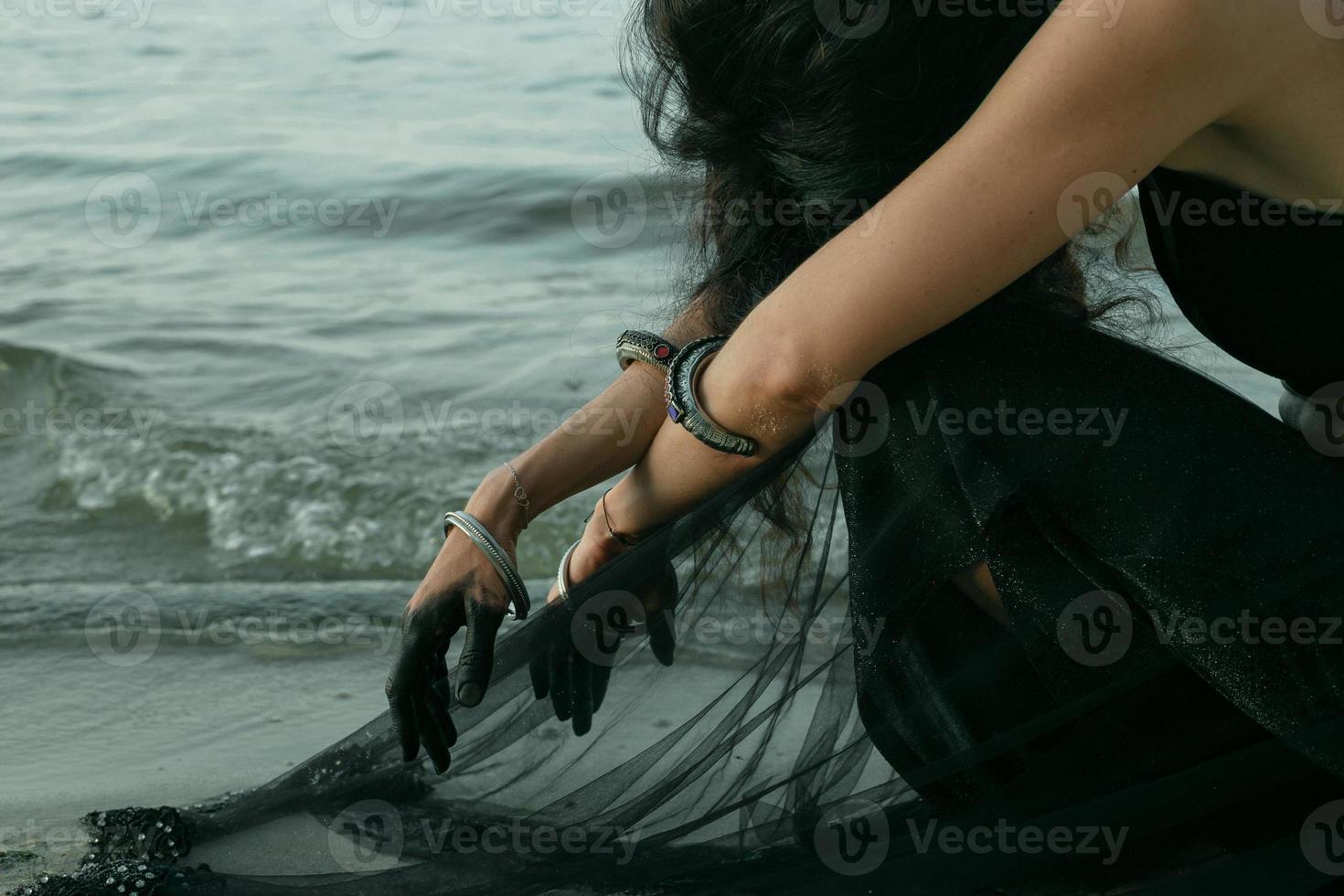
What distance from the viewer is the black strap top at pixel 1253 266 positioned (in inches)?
50.0

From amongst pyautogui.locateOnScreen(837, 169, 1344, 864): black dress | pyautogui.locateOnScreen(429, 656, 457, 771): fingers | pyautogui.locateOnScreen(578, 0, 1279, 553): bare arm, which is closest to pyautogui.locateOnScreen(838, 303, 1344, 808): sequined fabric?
pyautogui.locateOnScreen(837, 169, 1344, 864): black dress

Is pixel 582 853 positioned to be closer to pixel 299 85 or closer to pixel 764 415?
pixel 764 415

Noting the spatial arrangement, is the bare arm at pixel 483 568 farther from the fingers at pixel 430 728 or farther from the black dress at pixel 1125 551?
the black dress at pixel 1125 551

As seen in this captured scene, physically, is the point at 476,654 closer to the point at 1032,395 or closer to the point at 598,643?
the point at 598,643

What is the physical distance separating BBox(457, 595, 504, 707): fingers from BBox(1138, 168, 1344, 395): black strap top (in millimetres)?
776


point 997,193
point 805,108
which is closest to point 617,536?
point 805,108

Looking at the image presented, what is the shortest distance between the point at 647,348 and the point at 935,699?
1.79ft

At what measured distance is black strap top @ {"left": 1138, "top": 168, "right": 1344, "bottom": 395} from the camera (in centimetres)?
127

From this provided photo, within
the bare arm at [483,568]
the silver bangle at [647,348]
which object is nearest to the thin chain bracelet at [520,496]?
the bare arm at [483,568]

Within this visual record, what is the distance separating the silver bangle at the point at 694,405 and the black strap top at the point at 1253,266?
17.9 inches

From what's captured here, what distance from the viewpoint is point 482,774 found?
5.26 ft

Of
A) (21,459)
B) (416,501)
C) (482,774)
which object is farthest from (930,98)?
(21,459)

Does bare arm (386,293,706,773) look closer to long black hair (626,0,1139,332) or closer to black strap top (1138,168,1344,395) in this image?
long black hair (626,0,1139,332)

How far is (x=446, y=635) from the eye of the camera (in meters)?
1.46
